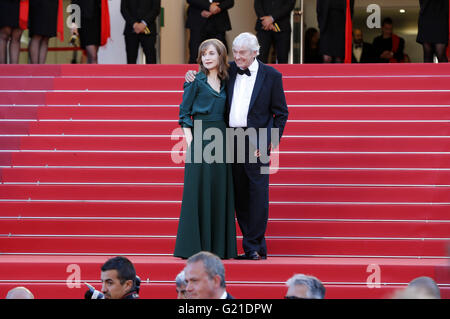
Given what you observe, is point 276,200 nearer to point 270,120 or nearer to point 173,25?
point 270,120

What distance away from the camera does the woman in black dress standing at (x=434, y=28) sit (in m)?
11.5

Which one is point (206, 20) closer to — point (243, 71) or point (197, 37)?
point (197, 37)

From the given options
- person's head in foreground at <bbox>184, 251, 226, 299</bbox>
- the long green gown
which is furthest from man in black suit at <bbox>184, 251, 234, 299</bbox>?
the long green gown

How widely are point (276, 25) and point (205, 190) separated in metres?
4.95

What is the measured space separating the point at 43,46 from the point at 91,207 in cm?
370

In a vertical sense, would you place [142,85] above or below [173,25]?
below

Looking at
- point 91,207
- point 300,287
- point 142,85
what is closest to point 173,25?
point 142,85

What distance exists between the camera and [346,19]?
477 inches

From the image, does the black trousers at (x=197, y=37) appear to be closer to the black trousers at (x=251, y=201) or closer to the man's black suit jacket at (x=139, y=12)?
the man's black suit jacket at (x=139, y=12)

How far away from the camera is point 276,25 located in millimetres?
11914

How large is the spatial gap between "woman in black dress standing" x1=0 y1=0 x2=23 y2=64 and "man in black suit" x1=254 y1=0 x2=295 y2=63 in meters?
2.93

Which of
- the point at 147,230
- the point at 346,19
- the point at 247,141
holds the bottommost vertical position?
the point at 147,230

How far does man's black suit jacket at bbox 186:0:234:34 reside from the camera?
1215 cm
